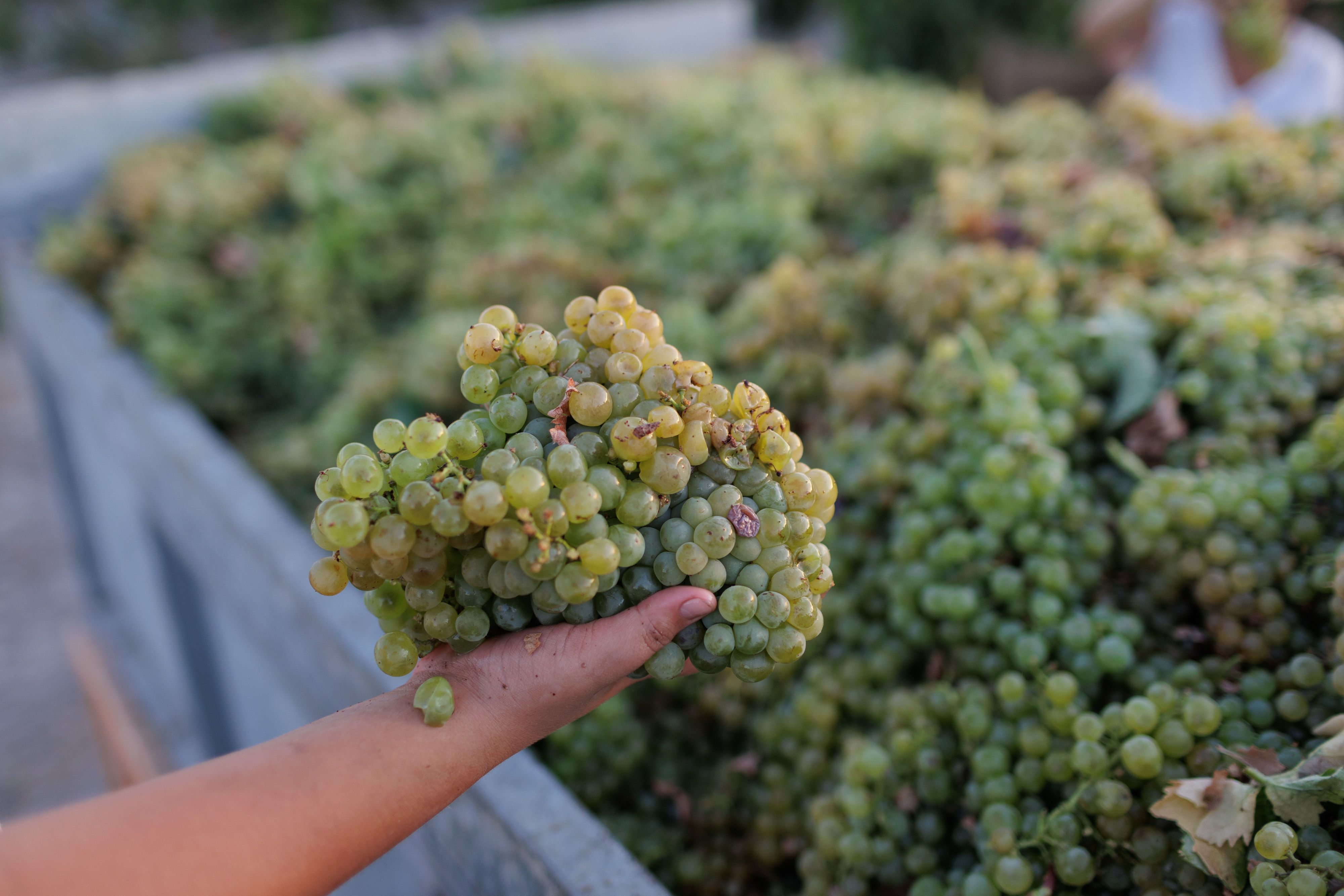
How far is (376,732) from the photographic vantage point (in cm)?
78

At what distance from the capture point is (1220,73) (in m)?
3.39

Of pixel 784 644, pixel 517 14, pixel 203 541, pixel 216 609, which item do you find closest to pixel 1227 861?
pixel 784 644

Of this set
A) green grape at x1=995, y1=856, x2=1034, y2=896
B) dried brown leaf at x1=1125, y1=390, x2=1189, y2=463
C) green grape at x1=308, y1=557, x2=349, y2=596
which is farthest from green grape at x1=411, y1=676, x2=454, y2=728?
dried brown leaf at x1=1125, y1=390, x2=1189, y2=463

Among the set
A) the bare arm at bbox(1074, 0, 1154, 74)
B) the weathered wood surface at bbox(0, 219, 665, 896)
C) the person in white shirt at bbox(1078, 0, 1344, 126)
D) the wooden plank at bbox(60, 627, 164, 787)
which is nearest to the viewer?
the weathered wood surface at bbox(0, 219, 665, 896)

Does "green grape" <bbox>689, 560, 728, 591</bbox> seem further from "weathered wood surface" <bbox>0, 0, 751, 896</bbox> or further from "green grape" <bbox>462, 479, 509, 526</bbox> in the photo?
"weathered wood surface" <bbox>0, 0, 751, 896</bbox>

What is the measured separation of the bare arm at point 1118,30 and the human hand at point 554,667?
4009 mm

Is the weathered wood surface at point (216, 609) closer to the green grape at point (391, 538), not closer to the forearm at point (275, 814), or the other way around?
the forearm at point (275, 814)

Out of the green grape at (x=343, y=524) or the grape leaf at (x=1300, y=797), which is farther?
the grape leaf at (x=1300, y=797)

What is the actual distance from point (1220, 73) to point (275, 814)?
4217 millimetres

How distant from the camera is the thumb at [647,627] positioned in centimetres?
80

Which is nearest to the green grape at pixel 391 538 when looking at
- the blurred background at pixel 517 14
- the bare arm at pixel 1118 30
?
the bare arm at pixel 1118 30

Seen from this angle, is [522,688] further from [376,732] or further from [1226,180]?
[1226,180]

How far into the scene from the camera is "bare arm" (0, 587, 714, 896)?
625 millimetres

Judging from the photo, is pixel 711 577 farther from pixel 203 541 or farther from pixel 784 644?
pixel 203 541
